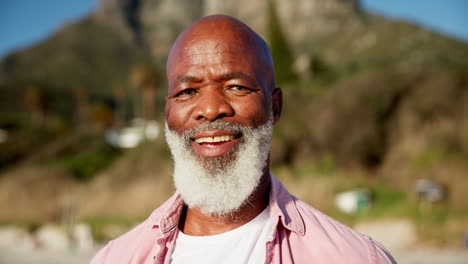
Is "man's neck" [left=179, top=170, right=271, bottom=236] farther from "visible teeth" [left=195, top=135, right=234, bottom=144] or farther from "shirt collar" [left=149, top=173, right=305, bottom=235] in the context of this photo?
"visible teeth" [left=195, top=135, right=234, bottom=144]

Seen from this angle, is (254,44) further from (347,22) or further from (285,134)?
(347,22)

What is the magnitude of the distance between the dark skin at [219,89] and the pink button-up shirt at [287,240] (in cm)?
15

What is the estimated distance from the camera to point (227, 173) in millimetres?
1825

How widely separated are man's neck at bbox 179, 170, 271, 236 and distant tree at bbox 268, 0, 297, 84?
2516cm

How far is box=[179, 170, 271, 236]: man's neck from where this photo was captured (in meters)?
1.84

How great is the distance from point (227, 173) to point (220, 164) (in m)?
0.05

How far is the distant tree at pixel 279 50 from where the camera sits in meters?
27.2

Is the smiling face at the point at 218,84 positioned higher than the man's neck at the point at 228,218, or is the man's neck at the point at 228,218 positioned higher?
the smiling face at the point at 218,84

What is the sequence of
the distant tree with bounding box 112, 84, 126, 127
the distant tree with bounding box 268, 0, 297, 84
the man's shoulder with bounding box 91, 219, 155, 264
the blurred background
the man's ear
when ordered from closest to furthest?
the man's shoulder with bounding box 91, 219, 155, 264
the man's ear
the blurred background
the distant tree with bounding box 268, 0, 297, 84
the distant tree with bounding box 112, 84, 126, 127

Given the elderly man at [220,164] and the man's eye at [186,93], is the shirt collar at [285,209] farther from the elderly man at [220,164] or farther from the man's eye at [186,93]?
the man's eye at [186,93]

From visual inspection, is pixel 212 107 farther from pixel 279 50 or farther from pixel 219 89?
pixel 279 50

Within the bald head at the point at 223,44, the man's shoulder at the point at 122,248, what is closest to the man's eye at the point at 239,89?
the bald head at the point at 223,44

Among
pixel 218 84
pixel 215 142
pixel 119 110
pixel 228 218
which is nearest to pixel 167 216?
pixel 228 218

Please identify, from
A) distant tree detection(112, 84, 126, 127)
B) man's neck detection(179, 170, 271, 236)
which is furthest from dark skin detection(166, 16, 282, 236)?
distant tree detection(112, 84, 126, 127)
